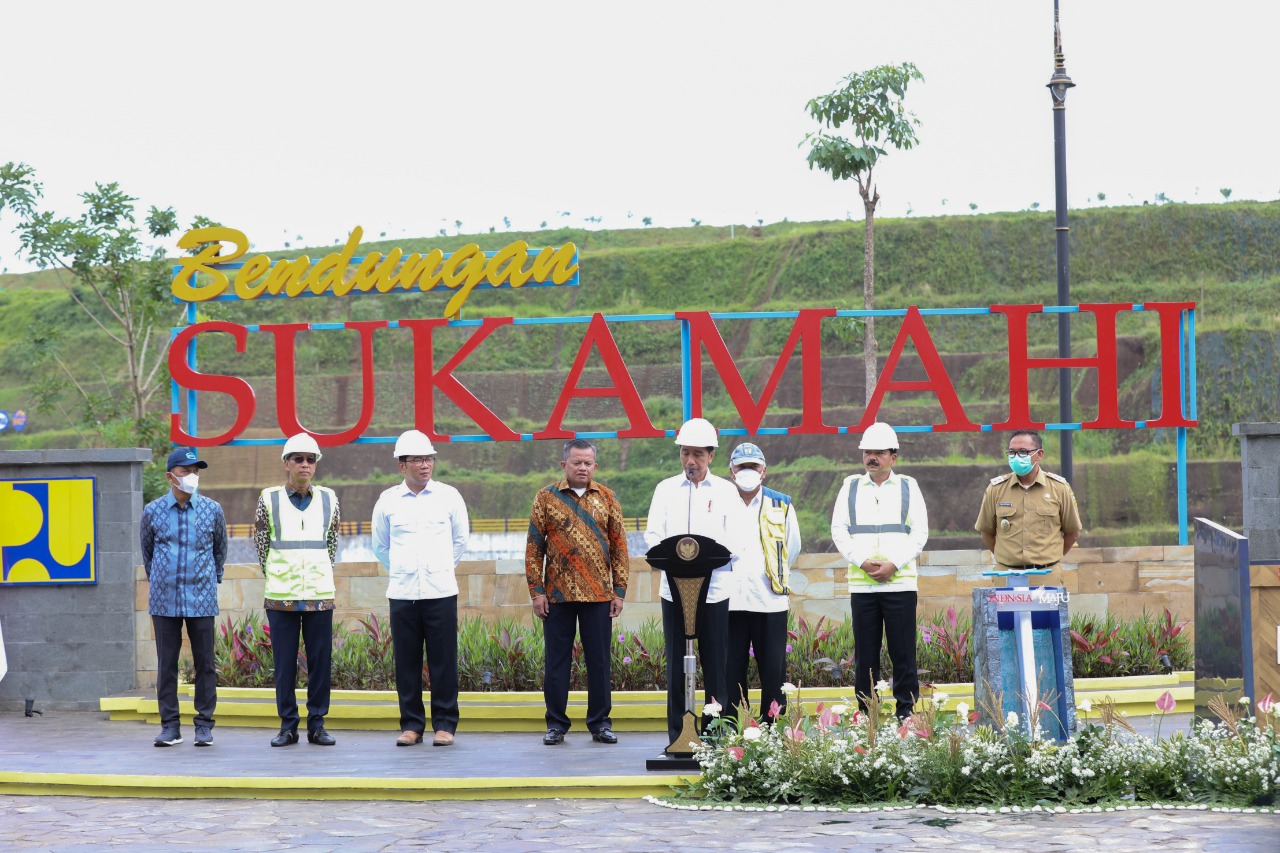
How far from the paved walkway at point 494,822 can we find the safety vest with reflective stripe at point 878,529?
5.35 ft

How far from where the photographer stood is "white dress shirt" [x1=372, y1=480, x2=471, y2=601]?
31.1ft

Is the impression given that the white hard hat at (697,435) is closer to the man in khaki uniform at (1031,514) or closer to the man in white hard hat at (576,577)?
the man in white hard hat at (576,577)

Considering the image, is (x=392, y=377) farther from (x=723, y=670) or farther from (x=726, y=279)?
(x=723, y=670)

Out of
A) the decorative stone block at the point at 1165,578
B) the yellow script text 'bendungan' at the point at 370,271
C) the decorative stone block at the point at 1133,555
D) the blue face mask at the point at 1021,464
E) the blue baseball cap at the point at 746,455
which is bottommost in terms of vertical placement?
the decorative stone block at the point at 1165,578

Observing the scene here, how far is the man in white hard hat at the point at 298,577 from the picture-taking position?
31.6 feet

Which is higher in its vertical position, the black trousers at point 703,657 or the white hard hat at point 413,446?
the white hard hat at point 413,446

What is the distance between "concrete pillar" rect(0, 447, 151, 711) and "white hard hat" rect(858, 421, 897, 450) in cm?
606

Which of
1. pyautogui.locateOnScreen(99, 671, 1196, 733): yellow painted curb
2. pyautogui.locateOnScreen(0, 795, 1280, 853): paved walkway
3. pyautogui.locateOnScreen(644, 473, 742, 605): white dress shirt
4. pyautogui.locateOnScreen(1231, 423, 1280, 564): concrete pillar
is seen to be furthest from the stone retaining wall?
pyautogui.locateOnScreen(0, 795, 1280, 853): paved walkway

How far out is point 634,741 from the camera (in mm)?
9805

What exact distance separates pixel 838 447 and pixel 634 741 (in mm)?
31501

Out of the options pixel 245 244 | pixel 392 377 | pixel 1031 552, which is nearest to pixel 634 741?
pixel 1031 552

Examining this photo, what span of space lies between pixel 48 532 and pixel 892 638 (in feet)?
22.5

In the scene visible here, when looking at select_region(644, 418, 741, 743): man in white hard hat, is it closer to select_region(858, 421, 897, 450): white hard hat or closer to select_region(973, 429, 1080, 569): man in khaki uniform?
select_region(858, 421, 897, 450): white hard hat

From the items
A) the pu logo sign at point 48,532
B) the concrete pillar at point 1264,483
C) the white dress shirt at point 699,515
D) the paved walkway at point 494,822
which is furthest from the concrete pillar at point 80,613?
the concrete pillar at point 1264,483
